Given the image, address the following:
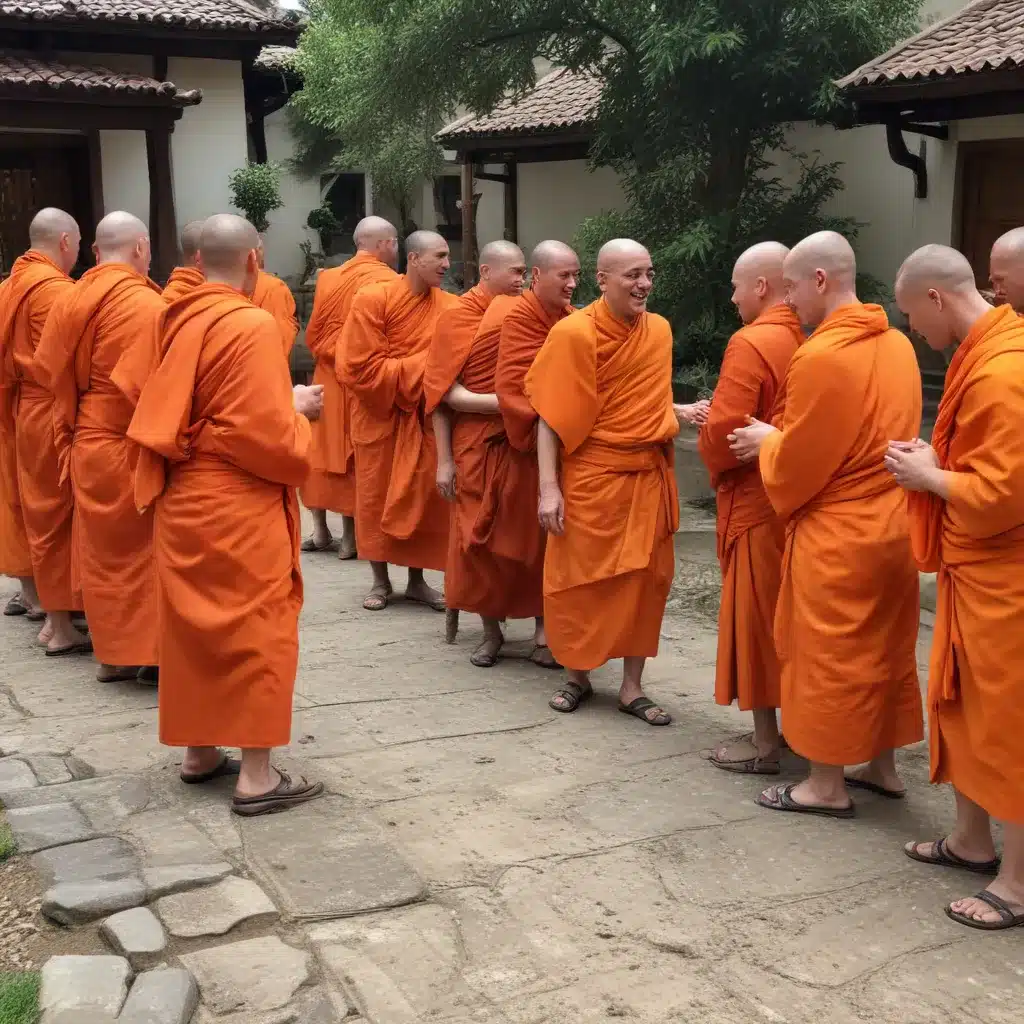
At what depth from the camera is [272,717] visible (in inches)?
162

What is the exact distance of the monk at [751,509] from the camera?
4.34 metres

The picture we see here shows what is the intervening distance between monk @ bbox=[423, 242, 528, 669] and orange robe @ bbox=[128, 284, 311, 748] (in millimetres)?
1748

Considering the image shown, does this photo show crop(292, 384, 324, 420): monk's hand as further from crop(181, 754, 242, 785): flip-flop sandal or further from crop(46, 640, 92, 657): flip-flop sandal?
crop(46, 640, 92, 657): flip-flop sandal

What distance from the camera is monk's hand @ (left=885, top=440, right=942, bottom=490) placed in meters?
3.42

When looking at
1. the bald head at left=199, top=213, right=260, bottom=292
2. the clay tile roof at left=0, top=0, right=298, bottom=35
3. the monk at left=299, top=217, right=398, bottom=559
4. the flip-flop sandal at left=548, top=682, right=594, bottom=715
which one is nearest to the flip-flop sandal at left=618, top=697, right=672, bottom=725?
the flip-flop sandal at left=548, top=682, right=594, bottom=715

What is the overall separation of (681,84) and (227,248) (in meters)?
7.17

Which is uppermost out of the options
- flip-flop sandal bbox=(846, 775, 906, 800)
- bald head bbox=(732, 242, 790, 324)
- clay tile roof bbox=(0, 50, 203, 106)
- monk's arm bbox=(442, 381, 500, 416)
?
clay tile roof bbox=(0, 50, 203, 106)

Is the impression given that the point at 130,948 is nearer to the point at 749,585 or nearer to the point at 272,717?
the point at 272,717

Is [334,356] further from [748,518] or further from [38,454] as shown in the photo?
[748,518]

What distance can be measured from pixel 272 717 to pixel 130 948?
39.8 inches

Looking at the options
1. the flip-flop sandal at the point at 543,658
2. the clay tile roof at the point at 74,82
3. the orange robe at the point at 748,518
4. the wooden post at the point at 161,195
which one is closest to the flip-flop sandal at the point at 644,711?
the orange robe at the point at 748,518

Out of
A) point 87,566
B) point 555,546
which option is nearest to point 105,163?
point 87,566

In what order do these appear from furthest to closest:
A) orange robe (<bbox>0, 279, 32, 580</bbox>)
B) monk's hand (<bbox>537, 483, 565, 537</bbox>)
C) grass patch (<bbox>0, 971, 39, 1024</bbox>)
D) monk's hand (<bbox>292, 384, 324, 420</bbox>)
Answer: orange robe (<bbox>0, 279, 32, 580</bbox>) → monk's hand (<bbox>537, 483, 565, 537</bbox>) → monk's hand (<bbox>292, 384, 324, 420</bbox>) → grass patch (<bbox>0, 971, 39, 1024</bbox>)

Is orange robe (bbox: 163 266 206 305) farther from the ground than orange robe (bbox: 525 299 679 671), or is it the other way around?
orange robe (bbox: 163 266 206 305)
